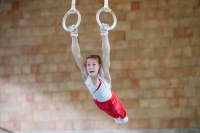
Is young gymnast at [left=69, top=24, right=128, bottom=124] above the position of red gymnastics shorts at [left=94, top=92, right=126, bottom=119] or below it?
above

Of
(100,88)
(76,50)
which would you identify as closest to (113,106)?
(100,88)

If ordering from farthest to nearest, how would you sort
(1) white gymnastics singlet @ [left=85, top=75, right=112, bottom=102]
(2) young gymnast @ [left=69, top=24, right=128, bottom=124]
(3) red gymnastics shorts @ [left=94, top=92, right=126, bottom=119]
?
(3) red gymnastics shorts @ [left=94, top=92, right=126, bottom=119] < (1) white gymnastics singlet @ [left=85, top=75, right=112, bottom=102] < (2) young gymnast @ [left=69, top=24, right=128, bottom=124]

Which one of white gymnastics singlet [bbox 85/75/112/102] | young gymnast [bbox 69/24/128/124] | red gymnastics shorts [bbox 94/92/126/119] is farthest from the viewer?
red gymnastics shorts [bbox 94/92/126/119]

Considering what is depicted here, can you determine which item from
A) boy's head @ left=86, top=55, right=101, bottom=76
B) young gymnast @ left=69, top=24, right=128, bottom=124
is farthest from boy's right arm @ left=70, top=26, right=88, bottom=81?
boy's head @ left=86, top=55, right=101, bottom=76

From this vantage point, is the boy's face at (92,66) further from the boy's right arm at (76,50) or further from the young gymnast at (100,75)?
the boy's right arm at (76,50)

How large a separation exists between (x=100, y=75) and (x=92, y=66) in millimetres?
235

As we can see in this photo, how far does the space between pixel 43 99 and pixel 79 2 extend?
2.44 meters

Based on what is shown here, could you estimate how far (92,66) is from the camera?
189 inches

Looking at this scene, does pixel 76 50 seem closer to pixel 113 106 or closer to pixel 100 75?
pixel 100 75

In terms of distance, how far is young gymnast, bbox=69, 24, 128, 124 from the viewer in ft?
15.4

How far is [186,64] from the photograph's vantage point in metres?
7.66

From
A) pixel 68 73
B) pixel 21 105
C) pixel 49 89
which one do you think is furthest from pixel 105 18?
pixel 21 105

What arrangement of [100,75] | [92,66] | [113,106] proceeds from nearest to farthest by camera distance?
[92,66] < [100,75] < [113,106]

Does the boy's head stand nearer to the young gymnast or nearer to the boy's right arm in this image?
the young gymnast
